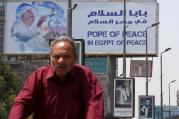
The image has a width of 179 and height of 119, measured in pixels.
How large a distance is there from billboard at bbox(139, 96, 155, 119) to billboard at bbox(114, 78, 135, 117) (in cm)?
591

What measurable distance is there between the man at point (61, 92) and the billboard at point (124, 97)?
15.4 metres

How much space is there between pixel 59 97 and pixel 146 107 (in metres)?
22.6

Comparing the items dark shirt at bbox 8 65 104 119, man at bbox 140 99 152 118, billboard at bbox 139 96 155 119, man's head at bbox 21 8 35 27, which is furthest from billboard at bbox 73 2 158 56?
dark shirt at bbox 8 65 104 119

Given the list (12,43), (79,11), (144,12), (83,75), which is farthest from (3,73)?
(83,75)

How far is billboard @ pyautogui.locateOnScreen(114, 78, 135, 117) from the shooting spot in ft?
63.8

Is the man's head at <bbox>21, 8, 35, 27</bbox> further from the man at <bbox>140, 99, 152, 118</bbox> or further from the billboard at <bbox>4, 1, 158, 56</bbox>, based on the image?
the man at <bbox>140, 99, 152, 118</bbox>

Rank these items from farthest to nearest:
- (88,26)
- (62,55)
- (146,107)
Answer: (88,26) < (146,107) < (62,55)

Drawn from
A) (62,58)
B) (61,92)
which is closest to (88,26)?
(61,92)

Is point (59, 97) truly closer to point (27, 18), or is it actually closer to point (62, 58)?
point (62, 58)

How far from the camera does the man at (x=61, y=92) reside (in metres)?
3.79

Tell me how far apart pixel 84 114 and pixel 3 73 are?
43739 millimetres

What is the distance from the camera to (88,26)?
1756 inches

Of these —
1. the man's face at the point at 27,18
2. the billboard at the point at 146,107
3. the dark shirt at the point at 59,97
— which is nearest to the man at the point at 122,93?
the billboard at the point at 146,107

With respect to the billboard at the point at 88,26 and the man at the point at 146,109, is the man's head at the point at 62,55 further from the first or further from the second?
the billboard at the point at 88,26
